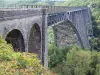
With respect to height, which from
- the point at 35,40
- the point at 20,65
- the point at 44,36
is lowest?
the point at 35,40

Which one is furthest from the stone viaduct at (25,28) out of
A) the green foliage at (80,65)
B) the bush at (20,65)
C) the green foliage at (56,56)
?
the green foliage at (56,56)

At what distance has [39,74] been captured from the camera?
6.43m

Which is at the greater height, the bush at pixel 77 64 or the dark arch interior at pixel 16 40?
the dark arch interior at pixel 16 40

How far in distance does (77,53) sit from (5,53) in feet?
87.6

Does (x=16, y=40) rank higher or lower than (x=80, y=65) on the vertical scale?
higher

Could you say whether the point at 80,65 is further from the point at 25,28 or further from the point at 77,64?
the point at 25,28

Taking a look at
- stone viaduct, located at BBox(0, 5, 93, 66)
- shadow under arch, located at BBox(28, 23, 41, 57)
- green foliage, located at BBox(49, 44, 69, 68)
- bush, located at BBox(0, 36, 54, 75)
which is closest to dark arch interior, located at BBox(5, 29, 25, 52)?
stone viaduct, located at BBox(0, 5, 93, 66)

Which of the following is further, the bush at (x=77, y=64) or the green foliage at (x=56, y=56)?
the green foliage at (x=56, y=56)

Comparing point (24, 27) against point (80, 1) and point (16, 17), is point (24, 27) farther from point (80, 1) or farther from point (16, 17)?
point (80, 1)

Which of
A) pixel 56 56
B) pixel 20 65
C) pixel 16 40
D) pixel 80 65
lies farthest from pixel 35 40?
pixel 56 56

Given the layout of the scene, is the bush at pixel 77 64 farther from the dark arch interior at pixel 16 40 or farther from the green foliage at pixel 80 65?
the dark arch interior at pixel 16 40

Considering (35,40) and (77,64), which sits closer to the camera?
(35,40)

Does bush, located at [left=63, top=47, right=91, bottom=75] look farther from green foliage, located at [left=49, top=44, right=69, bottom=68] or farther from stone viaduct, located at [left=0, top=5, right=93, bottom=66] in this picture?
stone viaduct, located at [left=0, top=5, right=93, bottom=66]

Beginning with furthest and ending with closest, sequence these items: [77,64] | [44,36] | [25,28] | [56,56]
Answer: [56,56] → [77,64] → [44,36] → [25,28]
